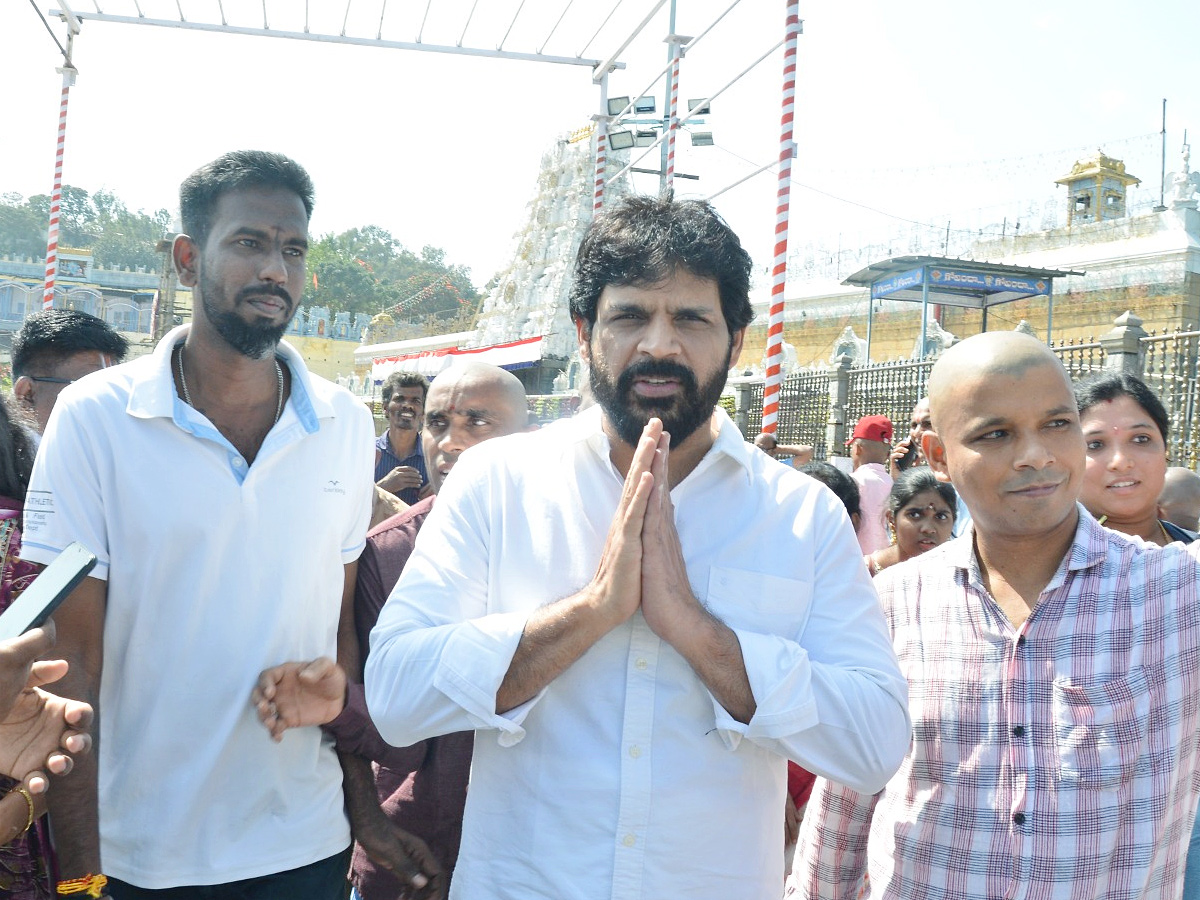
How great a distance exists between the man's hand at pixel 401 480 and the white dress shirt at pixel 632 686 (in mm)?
3494

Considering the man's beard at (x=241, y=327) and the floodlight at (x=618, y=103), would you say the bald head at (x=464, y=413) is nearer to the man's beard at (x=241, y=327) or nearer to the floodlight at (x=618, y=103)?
the man's beard at (x=241, y=327)

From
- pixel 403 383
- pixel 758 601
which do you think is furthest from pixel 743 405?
pixel 758 601

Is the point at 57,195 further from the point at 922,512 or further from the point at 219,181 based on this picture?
the point at 922,512

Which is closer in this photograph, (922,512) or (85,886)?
(85,886)

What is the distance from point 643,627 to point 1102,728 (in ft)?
3.02

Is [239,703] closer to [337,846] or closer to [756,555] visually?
[337,846]

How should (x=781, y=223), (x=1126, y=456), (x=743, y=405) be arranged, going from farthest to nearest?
(x=743, y=405) < (x=781, y=223) < (x=1126, y=456)

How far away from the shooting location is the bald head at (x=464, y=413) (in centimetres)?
350

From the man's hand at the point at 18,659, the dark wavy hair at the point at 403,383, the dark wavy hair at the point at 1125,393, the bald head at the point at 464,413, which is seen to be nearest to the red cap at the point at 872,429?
the dark wavy hair at the point at 403,383

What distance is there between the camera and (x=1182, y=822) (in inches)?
78.5

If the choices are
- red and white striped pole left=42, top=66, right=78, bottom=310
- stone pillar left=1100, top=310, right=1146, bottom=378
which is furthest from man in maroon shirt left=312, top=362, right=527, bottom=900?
stone pillar left=1100, top=310, right=1146, bottom=378

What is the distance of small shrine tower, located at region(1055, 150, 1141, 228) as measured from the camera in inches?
1302

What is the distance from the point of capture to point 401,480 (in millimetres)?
5477

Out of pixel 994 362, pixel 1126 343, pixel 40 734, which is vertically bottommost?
pixel 40 734
